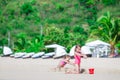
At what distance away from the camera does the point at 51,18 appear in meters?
51.1

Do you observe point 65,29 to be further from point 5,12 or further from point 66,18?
point 5,12

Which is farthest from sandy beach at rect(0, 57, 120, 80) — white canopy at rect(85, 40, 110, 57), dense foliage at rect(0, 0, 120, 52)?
dense foliage at rect(0, 0, 120, 52)

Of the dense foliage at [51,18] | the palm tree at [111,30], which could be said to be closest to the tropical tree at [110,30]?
the palm tree at [111,30]

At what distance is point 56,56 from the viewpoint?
29844 millimetres

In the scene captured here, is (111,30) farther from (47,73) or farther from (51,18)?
(47,73)

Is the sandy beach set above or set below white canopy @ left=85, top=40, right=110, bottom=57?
above

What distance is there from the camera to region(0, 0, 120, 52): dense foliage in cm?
4369

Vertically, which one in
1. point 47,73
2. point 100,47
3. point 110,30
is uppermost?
point 47,73

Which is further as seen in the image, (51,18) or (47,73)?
(51,18)

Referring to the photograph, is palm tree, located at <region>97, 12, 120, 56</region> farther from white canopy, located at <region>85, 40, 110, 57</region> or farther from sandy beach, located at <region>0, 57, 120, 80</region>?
sandy beach, located at <region>0, 57, 120, 80</region>

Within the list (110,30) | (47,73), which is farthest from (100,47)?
(47,73)

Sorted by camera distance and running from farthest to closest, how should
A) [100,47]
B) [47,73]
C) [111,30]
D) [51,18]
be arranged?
[51,18], [111,30], [100,47], [47,73]

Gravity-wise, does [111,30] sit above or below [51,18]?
above

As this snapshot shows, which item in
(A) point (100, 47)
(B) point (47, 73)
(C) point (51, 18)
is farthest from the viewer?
(C) point (51, 18)
